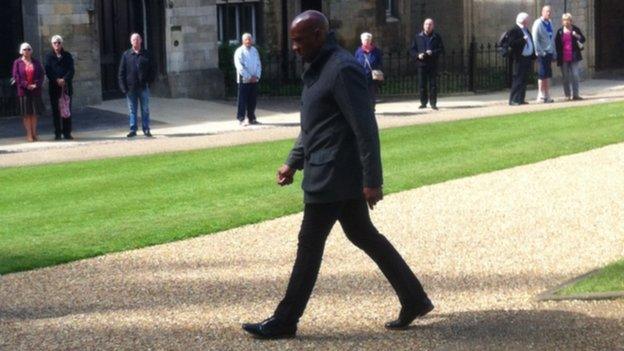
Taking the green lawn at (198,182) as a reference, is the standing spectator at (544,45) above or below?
above

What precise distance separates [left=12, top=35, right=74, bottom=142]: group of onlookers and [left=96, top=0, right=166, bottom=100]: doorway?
18.0 ft

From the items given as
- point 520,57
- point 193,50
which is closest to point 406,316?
point 520,57

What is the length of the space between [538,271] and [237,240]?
3004mm

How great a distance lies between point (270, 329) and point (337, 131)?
119 centimetres

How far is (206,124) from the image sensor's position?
27828 millimetres

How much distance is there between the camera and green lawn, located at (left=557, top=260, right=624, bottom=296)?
9914mm

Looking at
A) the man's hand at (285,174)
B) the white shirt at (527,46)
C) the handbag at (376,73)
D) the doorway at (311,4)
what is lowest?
the handbag at (376,73)

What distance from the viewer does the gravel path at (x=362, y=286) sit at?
8906 mm

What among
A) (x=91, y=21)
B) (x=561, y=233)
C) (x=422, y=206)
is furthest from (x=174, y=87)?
(x=561, y=233)

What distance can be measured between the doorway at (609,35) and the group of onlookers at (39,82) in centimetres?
1683

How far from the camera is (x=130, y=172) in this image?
1941cm

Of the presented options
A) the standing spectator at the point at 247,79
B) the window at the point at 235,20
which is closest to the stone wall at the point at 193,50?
the window at the point at 235,20

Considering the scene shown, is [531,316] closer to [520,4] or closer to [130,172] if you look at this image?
[130,172]

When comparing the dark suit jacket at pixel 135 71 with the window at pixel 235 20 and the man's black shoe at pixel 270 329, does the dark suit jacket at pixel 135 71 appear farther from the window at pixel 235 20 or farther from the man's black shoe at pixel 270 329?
the man's black shoe at pixel 270 329
